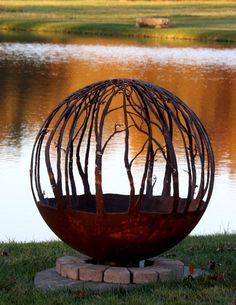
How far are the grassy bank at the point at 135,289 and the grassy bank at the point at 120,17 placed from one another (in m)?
42.4

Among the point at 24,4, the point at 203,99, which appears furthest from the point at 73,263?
the point at 24,4

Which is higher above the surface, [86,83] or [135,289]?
[135,289]

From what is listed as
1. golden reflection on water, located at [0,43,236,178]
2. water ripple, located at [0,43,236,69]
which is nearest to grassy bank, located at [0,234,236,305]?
golden reflection on water, located at [0,43,236,178]

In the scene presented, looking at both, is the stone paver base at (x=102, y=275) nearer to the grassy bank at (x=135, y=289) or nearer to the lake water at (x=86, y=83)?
the grassy bank at (x=135, y=289)

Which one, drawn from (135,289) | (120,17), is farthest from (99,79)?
(120,17)

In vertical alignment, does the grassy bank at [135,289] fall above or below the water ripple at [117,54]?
above

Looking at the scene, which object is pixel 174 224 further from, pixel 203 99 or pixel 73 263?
pixel 203 99

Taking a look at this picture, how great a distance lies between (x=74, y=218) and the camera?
25.2 feet

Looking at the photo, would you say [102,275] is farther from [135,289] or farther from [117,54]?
[117,54]

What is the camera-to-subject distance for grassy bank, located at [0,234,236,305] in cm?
690

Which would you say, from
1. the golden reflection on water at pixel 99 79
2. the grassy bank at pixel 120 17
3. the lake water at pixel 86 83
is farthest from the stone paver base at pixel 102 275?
the grassy bank at pixel 120 17

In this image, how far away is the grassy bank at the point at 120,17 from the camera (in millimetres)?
54812

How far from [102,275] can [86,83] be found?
74.3 feet

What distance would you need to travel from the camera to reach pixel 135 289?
23.9 ft
